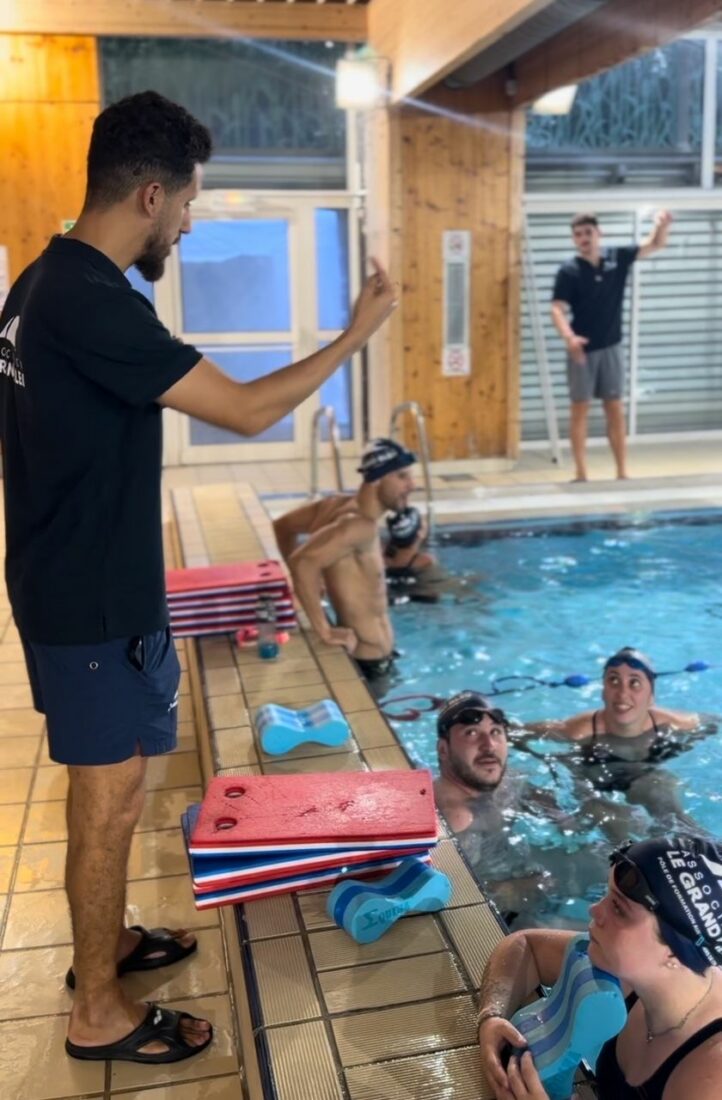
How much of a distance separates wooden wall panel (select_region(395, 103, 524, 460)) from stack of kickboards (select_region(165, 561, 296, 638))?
18.1 ft

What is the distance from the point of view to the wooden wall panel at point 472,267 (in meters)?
9.55

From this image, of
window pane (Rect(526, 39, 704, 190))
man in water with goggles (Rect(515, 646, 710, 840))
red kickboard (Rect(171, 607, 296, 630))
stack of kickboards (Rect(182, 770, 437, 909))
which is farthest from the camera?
window pane (Rect(526, 39, 704, 190))

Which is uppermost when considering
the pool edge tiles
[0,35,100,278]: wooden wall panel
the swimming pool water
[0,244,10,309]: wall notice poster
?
[0,35,100,278]: wooden wall panel

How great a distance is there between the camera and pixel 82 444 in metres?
2.02

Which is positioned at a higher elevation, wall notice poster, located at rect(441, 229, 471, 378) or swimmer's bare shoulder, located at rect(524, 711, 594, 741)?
wall notice poster, located at rect(441, 229, 471, 378)

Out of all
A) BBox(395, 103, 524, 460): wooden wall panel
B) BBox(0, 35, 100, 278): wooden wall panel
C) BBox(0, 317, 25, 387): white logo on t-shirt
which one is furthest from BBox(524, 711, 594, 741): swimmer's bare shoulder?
BBox(0, 35, 100, 278): wooden wall panel

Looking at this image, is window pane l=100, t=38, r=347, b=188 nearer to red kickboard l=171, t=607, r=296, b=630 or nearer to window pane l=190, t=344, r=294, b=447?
window pane l=190, t=344, r=294, b=447

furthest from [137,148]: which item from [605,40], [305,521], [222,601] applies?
[605,40]

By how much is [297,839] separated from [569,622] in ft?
13.2

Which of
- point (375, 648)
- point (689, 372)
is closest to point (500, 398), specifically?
point (689, 372)

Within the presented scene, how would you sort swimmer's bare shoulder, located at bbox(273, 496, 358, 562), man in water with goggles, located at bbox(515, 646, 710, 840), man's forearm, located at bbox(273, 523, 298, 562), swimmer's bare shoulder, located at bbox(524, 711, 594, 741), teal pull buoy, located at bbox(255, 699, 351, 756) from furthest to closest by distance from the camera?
man's forearm, located at bbox(273, 523, 298, 562), swimmer's bare shoulder, located at bbox(273, 496, 358, 562), swimmer's bare shoulder, located at bbox(524, 711, 594, 741), man in water with goggles, located at bbox(515, 646, 710, 840), teal pull buoy, located at bbox(255, 699, 351, 756)

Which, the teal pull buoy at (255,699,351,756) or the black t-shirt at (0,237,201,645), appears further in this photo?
the teal pull buoy at (255,699,351,756)

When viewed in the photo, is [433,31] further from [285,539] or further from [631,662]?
[631,662]

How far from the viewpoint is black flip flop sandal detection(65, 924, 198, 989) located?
2604 mm
